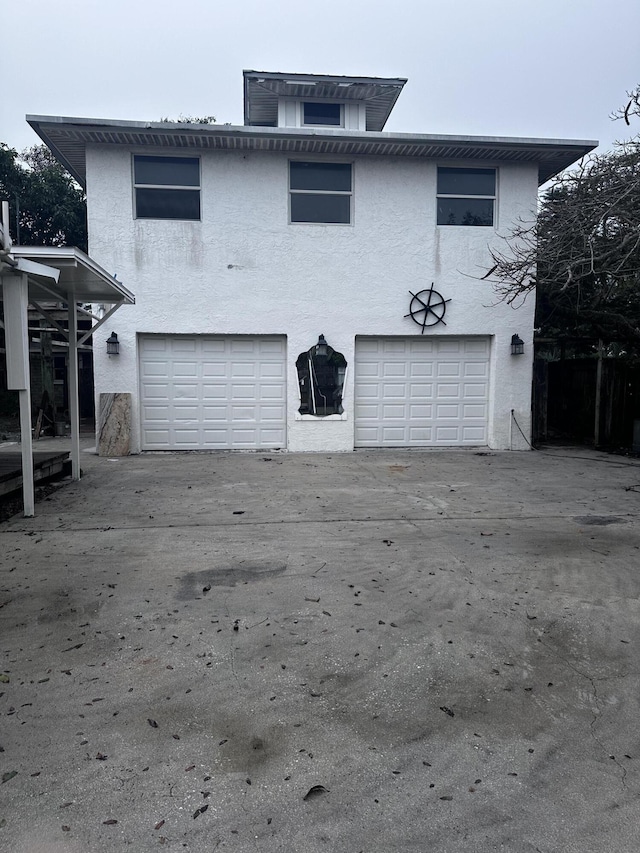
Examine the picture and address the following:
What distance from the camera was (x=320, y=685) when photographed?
2.96 metres

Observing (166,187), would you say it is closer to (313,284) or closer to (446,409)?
(313,284)

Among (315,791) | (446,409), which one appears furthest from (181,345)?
(315,791)

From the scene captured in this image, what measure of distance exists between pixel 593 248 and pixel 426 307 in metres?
3.76

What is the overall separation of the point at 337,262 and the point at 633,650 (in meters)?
9.21

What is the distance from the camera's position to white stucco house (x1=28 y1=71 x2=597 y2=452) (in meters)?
11.0

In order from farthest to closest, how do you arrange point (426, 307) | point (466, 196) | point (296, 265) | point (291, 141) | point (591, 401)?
point (591, 401) → point (466, 196) → point (426, 307) → point (296, 265) → point (291, 141)

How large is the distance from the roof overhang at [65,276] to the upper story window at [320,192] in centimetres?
424

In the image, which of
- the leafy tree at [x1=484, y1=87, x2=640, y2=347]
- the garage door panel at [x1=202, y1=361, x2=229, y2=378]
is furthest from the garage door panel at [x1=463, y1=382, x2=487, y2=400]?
the garage door panel at [x1=202, y1=361, x2=229, y2=378]

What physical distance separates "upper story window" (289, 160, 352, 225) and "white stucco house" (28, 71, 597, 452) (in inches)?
1.1

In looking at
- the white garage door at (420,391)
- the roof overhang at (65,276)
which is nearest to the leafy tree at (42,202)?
the roof overhang at (65,276)

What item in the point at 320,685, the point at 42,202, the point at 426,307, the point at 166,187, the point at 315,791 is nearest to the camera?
the point at 315,791

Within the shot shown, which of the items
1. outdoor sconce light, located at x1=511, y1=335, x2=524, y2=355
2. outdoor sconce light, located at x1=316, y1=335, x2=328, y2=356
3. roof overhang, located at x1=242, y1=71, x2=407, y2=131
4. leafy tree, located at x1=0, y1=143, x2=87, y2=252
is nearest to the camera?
outdoor sconce light, located at x1=316, y1=335, x2=328, y2=356

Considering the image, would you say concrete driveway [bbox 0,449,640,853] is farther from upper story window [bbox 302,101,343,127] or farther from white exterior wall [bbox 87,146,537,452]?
upper story window [bbox 302,101,343,127]

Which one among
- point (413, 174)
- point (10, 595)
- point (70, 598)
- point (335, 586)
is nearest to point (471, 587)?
point (335, 586)
